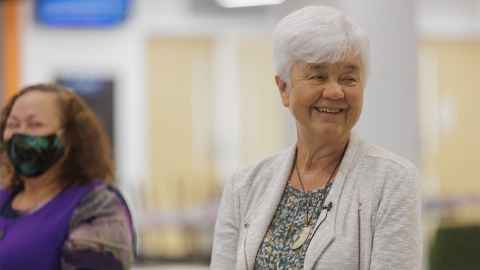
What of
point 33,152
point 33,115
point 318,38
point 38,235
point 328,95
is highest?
point 318,38

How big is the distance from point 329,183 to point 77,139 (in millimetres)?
1205

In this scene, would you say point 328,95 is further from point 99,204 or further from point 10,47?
point 10,47

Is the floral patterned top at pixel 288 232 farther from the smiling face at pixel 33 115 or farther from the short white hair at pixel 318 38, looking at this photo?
the smiling face at pixel 33 115

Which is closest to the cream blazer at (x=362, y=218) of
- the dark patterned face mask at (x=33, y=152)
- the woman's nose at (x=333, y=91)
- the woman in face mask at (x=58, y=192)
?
the woman's nose at (x=333, y=91)

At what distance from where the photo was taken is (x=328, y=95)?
2.08 metres

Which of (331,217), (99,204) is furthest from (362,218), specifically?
(99,204)

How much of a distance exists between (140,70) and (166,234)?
6.20 feet

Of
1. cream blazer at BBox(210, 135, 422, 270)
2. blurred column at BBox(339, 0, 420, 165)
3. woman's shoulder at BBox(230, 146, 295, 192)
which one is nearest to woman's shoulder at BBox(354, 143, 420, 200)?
cream blazer at BBox(210, 135, 422, 270)

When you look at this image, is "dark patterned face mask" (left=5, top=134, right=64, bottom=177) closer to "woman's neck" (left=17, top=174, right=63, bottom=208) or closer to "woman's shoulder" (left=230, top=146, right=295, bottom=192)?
"woman's neck" (left=17, top=174, right=63, bottom=208)

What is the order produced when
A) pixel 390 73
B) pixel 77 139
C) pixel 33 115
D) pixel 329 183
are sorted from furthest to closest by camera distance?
pixel 390 73, pixel 77 139, pixel 33 115, pixel 329 183

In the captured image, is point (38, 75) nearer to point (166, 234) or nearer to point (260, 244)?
point (166, 234)

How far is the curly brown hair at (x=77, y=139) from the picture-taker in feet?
10.2

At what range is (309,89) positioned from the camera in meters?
2.11

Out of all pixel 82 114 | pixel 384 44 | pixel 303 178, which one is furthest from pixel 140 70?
pixel 303 178
